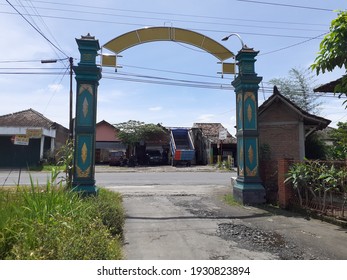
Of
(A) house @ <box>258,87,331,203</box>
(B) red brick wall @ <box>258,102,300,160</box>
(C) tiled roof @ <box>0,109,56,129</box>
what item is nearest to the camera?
(A) house @ <box>258,87,331,203</box>

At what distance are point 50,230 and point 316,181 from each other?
662 centimetres

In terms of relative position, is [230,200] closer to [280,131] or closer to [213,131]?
[280,131]

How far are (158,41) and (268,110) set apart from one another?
18.3ft

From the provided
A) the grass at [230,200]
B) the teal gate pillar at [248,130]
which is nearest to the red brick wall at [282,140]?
the teal gate pillar at [248,130]

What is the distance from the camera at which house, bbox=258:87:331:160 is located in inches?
462

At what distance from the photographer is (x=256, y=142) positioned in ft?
30.9

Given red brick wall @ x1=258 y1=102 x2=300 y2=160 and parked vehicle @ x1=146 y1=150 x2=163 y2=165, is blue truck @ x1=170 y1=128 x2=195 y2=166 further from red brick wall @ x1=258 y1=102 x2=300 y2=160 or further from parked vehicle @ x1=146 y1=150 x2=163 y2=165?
red brick wall @ x1=258 y1=102 x2=300 y2=160

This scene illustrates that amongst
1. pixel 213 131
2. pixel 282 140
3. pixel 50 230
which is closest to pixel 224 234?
pixel 50 230

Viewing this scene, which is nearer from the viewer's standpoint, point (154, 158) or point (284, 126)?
point (284, 126)

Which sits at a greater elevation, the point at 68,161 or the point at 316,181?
the point at 68,161

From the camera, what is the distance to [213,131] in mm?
36656

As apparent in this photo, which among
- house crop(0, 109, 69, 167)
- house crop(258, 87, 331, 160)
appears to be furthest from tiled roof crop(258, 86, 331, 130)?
house crop(0, 109, 69, 167)

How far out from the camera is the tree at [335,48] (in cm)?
398

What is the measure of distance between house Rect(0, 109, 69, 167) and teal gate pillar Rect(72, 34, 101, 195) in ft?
69.9
